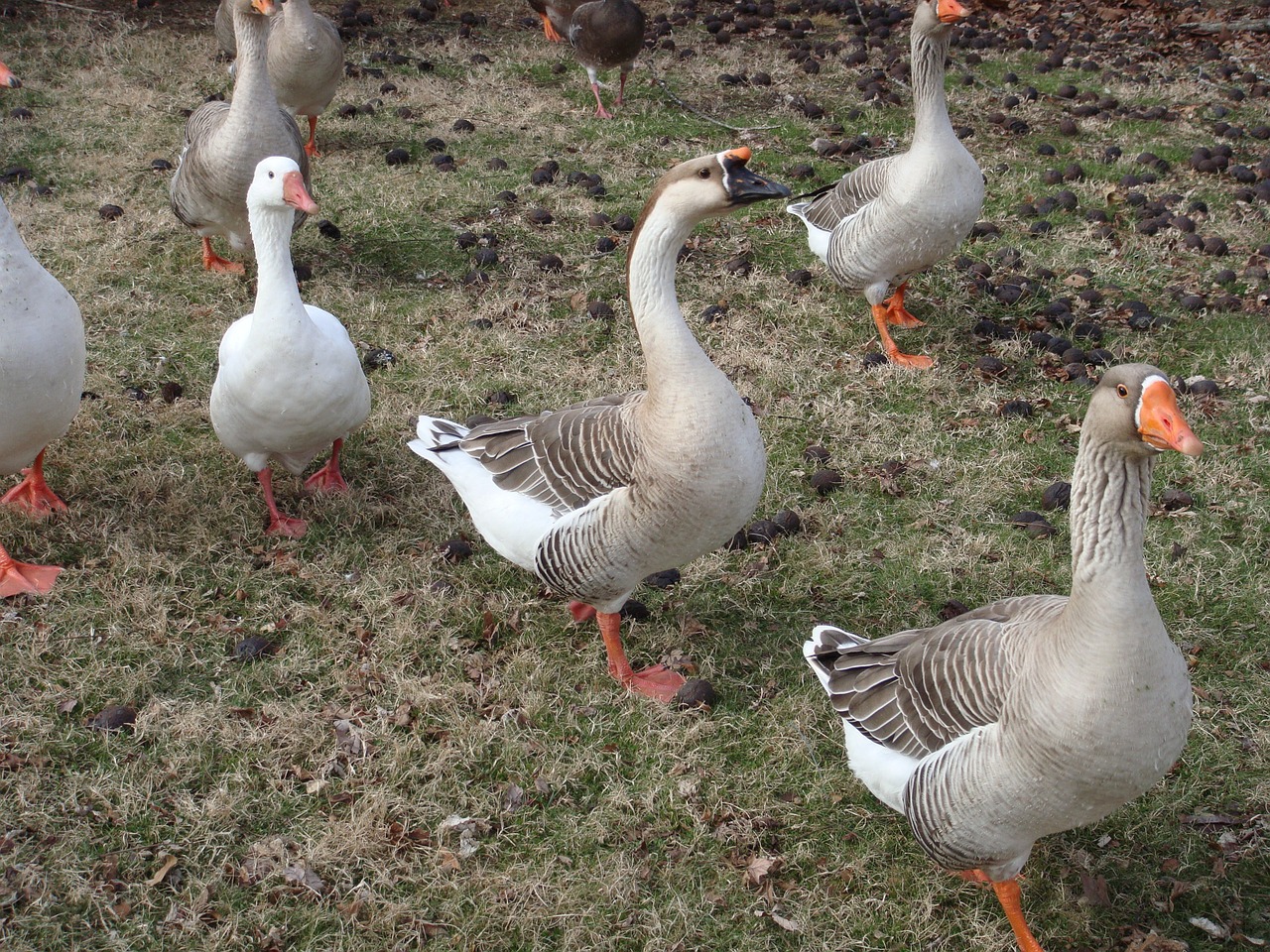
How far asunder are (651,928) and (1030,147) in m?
7.50

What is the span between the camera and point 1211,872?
328cm

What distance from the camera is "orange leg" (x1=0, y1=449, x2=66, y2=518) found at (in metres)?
4.50

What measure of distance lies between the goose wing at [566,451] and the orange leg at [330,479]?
0.95 m

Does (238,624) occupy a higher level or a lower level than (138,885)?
higher

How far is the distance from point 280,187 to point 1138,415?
336 cm

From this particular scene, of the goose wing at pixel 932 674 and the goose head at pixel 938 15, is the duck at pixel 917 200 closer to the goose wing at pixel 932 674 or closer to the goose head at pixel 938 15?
the goose head at pixel 938 15

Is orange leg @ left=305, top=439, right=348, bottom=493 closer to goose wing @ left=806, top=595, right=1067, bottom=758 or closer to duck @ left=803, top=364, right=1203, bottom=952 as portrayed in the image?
goose wing @ left=806, top=595, right=1067, bottom=758

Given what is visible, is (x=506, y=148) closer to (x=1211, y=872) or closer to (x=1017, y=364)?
(x=1017, y=364)

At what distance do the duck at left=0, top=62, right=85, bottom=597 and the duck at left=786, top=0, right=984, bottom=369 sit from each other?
395 cm

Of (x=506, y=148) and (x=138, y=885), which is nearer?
(x=138, y=885)

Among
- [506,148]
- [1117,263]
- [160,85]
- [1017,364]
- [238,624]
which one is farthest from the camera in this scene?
[160,85]

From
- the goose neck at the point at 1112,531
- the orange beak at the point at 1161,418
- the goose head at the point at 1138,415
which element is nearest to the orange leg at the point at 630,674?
the goose neck at the point at 1112,531

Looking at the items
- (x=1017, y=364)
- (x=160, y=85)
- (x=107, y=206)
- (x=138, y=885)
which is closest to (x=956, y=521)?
(x=1017, y=364)

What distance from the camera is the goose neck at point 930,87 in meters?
5.54
